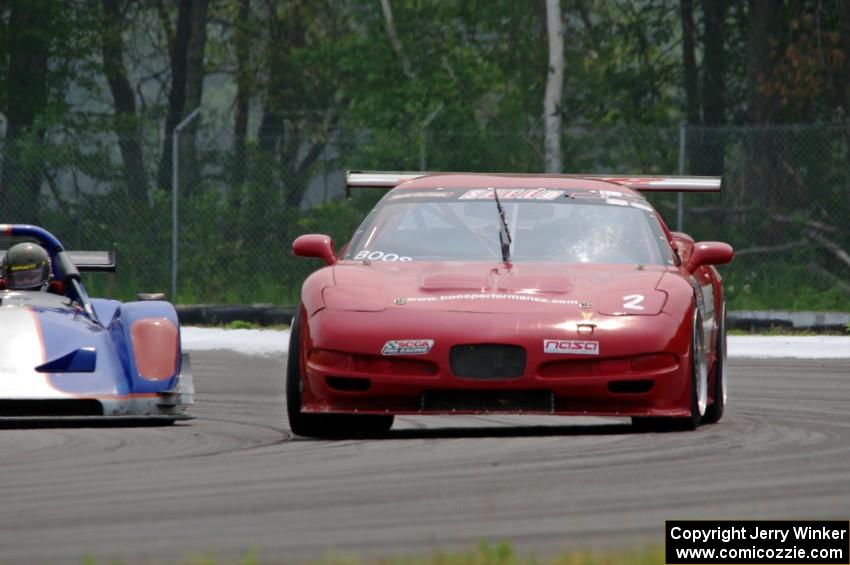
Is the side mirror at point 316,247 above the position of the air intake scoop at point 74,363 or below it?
above

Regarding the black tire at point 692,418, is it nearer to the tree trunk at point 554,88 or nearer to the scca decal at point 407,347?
the scca decal at point 407,347

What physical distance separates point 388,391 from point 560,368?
79cm

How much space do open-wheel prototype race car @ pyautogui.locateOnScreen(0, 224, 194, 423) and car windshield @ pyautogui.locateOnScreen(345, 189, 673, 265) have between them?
1133 mm

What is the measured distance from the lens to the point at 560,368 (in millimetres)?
9242

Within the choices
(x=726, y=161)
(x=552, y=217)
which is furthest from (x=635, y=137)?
(x=552, y=217)

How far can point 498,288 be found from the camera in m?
9.66

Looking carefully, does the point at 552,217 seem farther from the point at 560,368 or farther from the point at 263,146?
the point at 263,146

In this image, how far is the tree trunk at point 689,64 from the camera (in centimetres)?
3034

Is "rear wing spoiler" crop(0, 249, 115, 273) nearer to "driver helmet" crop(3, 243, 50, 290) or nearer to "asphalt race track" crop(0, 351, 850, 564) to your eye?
"driver helmet" crop(3, 243, 50, 290)

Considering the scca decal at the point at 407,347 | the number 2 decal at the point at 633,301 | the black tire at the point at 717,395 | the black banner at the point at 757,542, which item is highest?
the number 2 decal at the point at 633,301

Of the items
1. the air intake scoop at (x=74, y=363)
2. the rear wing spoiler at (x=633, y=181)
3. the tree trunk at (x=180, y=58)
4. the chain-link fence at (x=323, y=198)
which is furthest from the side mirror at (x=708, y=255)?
the tree trunk at (x=180, y=58)

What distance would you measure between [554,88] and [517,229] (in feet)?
51.7

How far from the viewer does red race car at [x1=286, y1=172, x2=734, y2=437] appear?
9.23 meters

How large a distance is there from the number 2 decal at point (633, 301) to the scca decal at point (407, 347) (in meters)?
0.96
